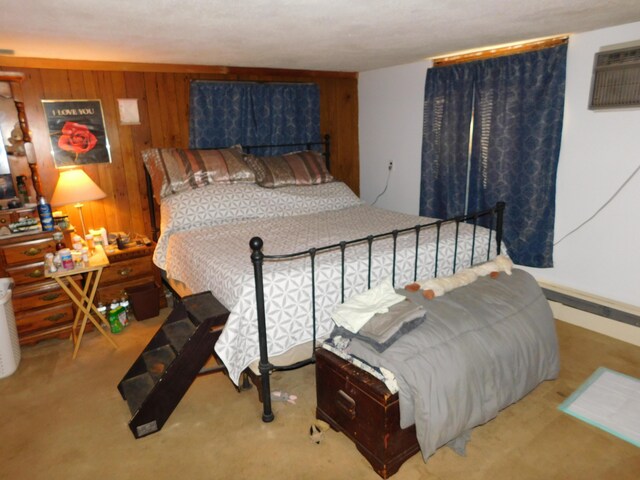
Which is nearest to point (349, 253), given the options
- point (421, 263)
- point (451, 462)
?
point (421, 263)

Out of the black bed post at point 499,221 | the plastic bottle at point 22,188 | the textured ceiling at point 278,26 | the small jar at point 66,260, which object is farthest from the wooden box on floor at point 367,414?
the plastic bottle at point 22,188

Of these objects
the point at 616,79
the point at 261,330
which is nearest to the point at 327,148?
the point at 616,79

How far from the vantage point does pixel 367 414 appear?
76.4 inches

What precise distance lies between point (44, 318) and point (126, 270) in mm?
649

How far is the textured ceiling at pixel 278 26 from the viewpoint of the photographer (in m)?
2.03

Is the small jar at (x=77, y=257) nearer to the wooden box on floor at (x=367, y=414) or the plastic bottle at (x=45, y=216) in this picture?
the plastic bottle at (x=45, y=216)

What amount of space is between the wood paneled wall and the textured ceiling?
0.62 ft

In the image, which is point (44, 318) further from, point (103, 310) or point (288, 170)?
point (288, 170)

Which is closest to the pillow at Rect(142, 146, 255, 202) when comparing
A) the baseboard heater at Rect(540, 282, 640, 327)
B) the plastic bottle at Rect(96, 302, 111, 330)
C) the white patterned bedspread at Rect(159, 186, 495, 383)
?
the white patterned bedspread at Rect(159, 186, 495, 383)

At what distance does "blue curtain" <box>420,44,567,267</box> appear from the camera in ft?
10.4

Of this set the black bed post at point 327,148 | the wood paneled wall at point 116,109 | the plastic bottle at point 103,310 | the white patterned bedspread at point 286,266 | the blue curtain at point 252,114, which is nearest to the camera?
the white patterned bedspread at point 286,266

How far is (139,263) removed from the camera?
354 cm

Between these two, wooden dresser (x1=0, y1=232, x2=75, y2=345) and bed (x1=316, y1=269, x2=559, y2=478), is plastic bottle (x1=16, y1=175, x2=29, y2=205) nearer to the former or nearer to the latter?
wooden dresser (x1=0, y1=232, x2=75, y2=345)

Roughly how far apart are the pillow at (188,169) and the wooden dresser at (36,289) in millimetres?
651
